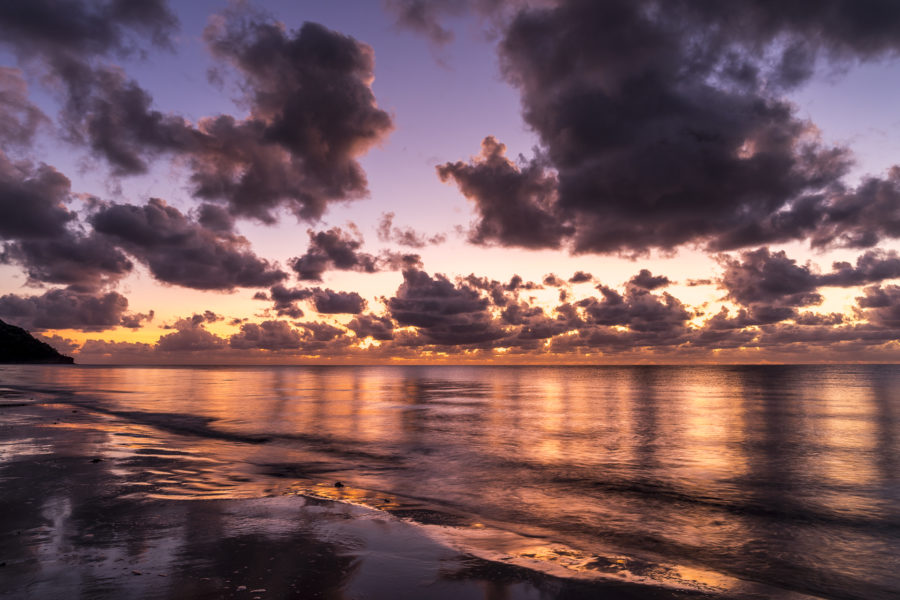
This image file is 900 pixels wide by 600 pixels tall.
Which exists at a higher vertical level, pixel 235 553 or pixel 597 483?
pixel 235 553

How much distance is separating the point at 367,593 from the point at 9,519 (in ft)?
25.7

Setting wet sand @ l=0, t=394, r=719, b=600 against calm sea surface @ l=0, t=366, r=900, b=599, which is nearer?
wet sand @ l=0, t=394, r=719, b=600

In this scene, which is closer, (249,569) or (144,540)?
(249,569)

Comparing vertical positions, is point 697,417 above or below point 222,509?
below

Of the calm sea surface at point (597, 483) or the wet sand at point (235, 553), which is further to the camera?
the calm sea surface at point (597, 483)

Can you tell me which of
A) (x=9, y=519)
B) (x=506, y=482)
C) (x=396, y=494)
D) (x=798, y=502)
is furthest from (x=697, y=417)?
(x=9, y=519)

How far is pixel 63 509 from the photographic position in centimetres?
987

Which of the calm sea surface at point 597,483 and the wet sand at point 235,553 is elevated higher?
the wet sand at point 235,553

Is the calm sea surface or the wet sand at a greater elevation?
the wet sand

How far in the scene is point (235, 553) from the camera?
743cm

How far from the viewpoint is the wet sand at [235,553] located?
6297mm

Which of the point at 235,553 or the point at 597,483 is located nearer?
the point at 235,553

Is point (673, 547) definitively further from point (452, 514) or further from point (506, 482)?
point (506, 482)

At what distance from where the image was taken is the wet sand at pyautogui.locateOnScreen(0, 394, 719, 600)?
6297 millimetres
